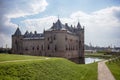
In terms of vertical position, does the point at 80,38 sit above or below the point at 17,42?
above

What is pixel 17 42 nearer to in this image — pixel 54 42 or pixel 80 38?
pixel 54 42

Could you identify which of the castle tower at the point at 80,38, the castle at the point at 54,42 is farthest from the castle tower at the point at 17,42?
the castle tower at the point at 80,38

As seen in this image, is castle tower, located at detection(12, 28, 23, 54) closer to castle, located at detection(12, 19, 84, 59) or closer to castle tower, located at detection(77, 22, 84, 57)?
castle, located at detection(12, 19, 84, 59)

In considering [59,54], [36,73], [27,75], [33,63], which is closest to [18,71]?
[27,75]

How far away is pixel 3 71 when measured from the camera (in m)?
13.2

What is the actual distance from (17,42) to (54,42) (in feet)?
74.7

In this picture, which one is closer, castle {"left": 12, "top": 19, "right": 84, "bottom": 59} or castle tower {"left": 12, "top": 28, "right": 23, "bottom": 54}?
castle {"left": 12, "top": 19, "right": 84, "bottom": 59}

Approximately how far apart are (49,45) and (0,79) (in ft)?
129

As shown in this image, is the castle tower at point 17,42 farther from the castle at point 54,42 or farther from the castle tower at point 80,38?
the castle tower at point 80,38

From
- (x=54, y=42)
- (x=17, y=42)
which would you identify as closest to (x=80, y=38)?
(x=54, y=42)

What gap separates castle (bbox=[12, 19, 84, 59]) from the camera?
49.9m

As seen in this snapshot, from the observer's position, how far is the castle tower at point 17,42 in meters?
67.1

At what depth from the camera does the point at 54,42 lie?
50.1 meters

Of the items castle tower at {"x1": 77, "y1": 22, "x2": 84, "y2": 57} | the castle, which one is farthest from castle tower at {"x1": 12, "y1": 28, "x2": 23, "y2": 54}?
castle tower at {"x1": 77, "y1": 22, "x2": 84, "y2": 57}
